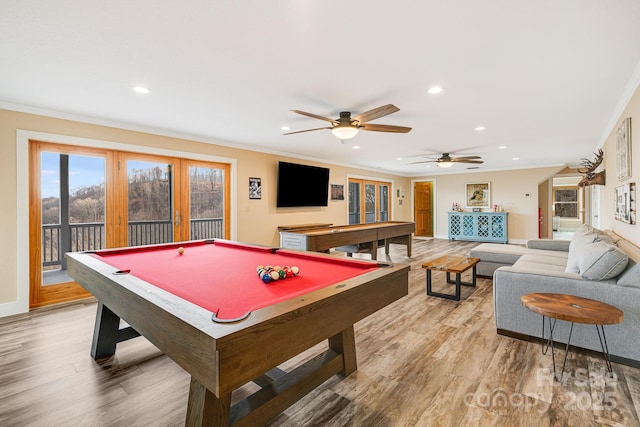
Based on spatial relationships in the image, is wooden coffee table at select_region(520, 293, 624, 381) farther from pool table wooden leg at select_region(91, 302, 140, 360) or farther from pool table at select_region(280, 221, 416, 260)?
pool table wooden leg at select_region(91, 302, 140, 360)

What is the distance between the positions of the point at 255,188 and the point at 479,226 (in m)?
6.99

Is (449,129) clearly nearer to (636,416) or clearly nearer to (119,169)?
(636,416)

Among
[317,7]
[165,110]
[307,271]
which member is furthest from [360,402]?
[165,110]

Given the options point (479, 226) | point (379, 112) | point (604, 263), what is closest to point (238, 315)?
point (379, 112)

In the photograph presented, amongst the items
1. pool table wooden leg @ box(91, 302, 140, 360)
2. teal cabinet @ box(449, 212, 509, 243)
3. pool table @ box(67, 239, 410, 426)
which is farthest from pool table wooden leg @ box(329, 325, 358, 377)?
teal cabinet @ box(449, 212, 509, 243)

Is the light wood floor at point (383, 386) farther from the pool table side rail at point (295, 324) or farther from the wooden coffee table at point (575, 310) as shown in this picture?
the pool table side rail at point (295, 324)

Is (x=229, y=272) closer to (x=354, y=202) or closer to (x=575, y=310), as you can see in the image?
(x=575, y=310)

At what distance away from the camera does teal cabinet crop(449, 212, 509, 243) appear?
335 inches

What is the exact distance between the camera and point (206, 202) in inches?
195

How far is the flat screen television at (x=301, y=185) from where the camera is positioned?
6.00m

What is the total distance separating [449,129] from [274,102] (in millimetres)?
2697

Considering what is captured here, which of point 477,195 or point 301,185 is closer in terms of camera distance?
point 301,185

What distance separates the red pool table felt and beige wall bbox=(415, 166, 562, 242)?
8714 mm

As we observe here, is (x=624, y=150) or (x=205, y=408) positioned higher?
(x=624, y=150)
